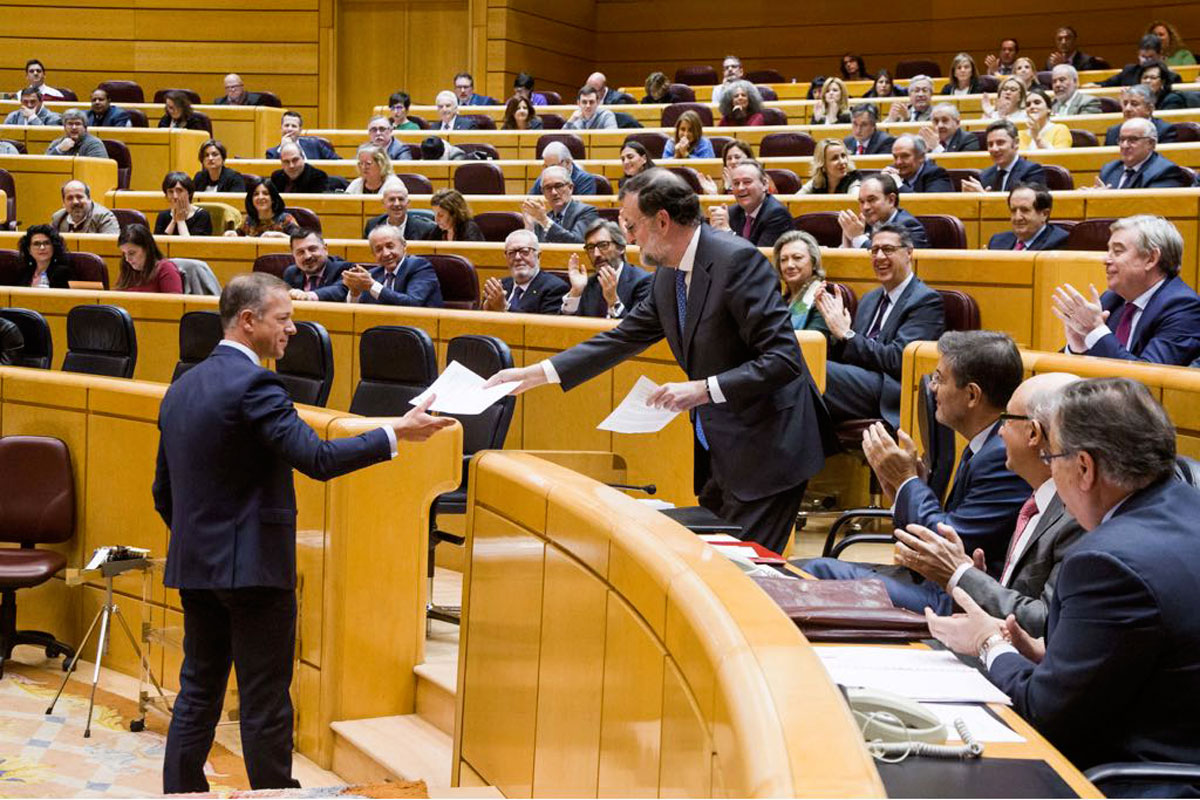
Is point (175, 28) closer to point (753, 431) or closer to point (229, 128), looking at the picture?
point (229, 128)

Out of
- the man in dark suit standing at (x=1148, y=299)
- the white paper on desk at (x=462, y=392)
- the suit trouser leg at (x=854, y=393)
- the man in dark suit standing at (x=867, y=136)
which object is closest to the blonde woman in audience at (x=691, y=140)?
the man in dark suit standing at (x=867, y=136)

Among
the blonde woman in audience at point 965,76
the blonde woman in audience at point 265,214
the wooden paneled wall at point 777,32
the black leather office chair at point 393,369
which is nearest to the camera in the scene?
the black leather office chair at point 393,369

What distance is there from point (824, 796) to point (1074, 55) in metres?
11.6

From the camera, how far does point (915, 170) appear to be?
22.4 ft

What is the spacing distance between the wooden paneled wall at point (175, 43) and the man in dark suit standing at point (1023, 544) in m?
12.4

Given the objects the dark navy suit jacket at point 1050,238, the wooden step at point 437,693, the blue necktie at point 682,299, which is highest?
the dark navy suit jacket at point 1050,238

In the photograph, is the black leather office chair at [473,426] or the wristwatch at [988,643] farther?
the black leather office chair at [473,426]

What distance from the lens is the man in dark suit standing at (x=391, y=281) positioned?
18.6 ft

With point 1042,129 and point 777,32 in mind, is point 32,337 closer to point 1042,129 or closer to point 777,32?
point 1042,129

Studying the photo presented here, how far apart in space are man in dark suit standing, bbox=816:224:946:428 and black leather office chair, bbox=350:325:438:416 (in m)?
1.31

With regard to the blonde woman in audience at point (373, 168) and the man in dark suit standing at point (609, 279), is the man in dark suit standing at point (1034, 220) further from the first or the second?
the blonde woman in audience at point (373, 168)

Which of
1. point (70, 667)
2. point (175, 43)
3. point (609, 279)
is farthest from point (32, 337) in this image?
point (175, 43)

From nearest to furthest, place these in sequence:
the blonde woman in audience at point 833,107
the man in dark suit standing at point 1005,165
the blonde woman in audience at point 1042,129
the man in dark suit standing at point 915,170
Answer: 1. the man in dark suit standing at point 1005,165
2. the man in dark suit standing at point 915,170
3. the blonde woman in audience at point 1042,129
4. the blonde woman in audience at point 833,107

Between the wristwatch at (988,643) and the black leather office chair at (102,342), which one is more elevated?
the black leather office chair at (102,342)
